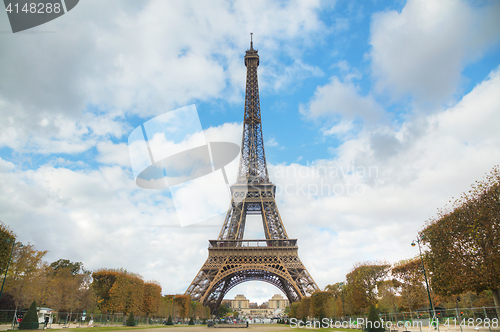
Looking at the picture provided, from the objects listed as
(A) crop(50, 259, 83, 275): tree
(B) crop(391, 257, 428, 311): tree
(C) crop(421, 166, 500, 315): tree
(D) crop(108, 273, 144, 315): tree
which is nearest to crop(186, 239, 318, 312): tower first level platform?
(D) crop(108, 273, 144, 315): tree

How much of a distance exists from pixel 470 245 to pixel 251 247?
120ft

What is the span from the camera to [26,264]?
35688mm

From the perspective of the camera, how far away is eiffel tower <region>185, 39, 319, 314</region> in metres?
50.3

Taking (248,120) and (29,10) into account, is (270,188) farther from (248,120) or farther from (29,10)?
(29,10)

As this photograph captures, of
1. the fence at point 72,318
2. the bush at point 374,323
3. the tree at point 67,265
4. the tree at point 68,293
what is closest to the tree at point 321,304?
the bush at point 374,323

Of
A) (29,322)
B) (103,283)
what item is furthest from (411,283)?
(103,283)

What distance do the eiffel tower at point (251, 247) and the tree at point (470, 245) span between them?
27095 mm

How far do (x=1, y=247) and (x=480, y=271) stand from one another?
39859 millimetres

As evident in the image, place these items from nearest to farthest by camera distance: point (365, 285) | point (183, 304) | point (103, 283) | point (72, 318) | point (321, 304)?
1. point (365, 285)
2. point (321, 304)
3. point (72, 318)
4. point (183, 304)
5. point (103, 283)

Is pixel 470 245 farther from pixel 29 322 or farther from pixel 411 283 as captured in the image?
pixel 29 322

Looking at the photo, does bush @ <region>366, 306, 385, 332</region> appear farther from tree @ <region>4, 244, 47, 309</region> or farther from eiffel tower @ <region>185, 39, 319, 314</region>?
tree @ <region>4, 244, 47, 309</region>

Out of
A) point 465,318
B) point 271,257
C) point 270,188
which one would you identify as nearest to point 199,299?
point 271,257

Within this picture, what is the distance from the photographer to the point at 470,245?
72.8 feet

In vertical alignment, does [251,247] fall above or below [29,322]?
above
